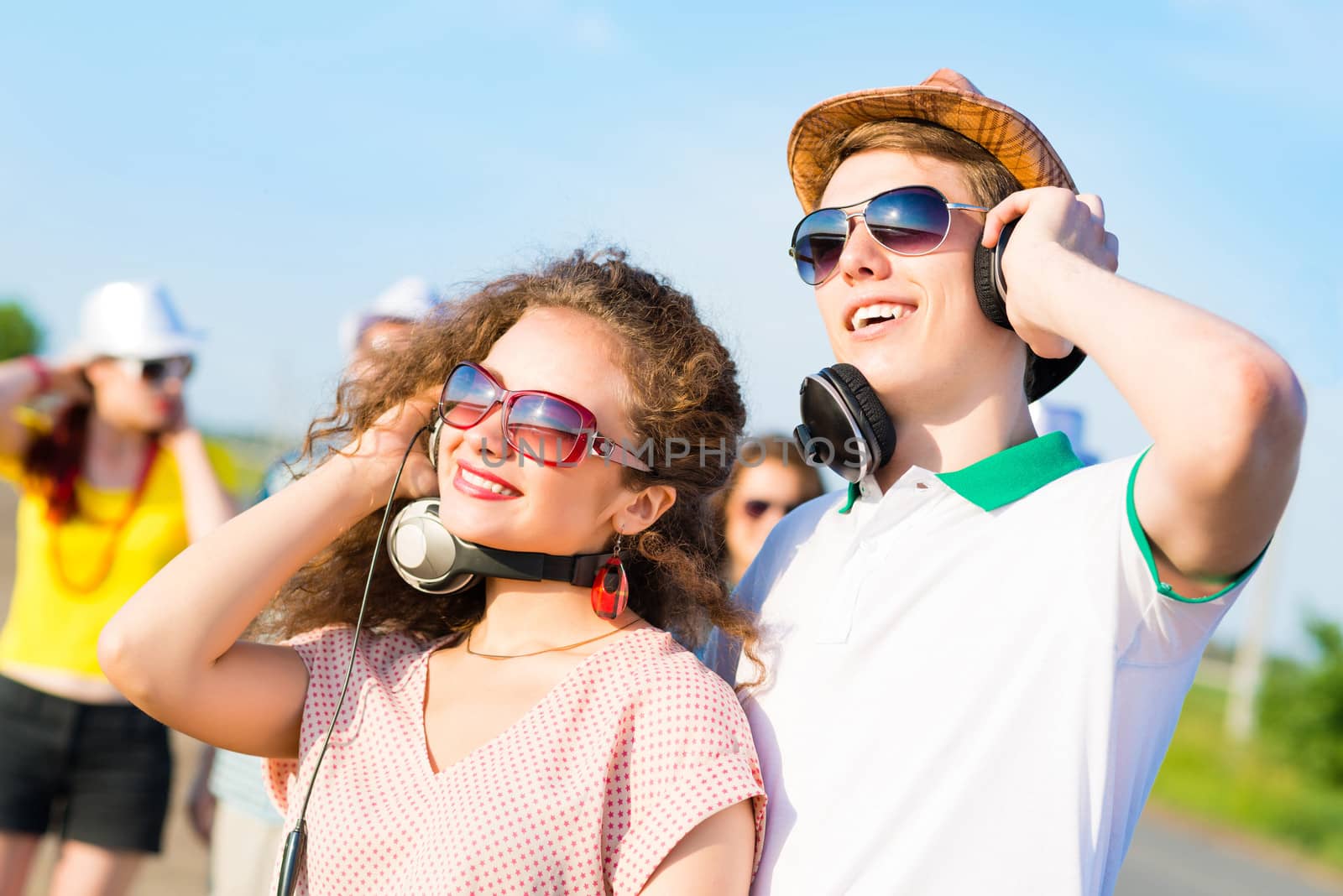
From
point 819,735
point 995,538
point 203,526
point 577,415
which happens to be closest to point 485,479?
point 577,415

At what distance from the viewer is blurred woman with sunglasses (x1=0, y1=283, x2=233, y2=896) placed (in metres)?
4.14

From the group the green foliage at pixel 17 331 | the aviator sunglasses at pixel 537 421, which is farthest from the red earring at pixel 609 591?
the green foliage at pixel 17 331

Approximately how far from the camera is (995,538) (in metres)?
2.02

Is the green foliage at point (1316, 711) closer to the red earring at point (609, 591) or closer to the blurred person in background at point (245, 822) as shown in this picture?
the blurred person in background at point (245, 822)

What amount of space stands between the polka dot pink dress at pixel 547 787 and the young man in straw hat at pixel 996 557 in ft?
0.62

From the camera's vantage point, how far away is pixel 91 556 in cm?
440

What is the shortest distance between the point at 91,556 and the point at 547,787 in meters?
3.16

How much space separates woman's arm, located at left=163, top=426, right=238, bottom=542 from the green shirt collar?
3112mm

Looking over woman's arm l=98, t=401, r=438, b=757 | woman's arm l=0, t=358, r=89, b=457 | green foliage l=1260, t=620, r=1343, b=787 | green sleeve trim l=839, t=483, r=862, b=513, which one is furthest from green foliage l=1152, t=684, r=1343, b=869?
woman's arm l=98, t=401, r=438, b=757

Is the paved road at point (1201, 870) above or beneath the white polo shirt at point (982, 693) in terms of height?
beneath

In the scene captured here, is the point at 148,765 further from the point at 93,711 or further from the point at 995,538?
the point at 995,538

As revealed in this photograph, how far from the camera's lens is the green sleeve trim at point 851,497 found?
2402mm

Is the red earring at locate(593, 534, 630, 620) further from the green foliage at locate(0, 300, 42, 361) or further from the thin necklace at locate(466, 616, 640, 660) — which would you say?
the green foliage at locate(0, 300, 42, 361)

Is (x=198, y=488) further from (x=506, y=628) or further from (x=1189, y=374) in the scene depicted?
(x=1189, y=374)
